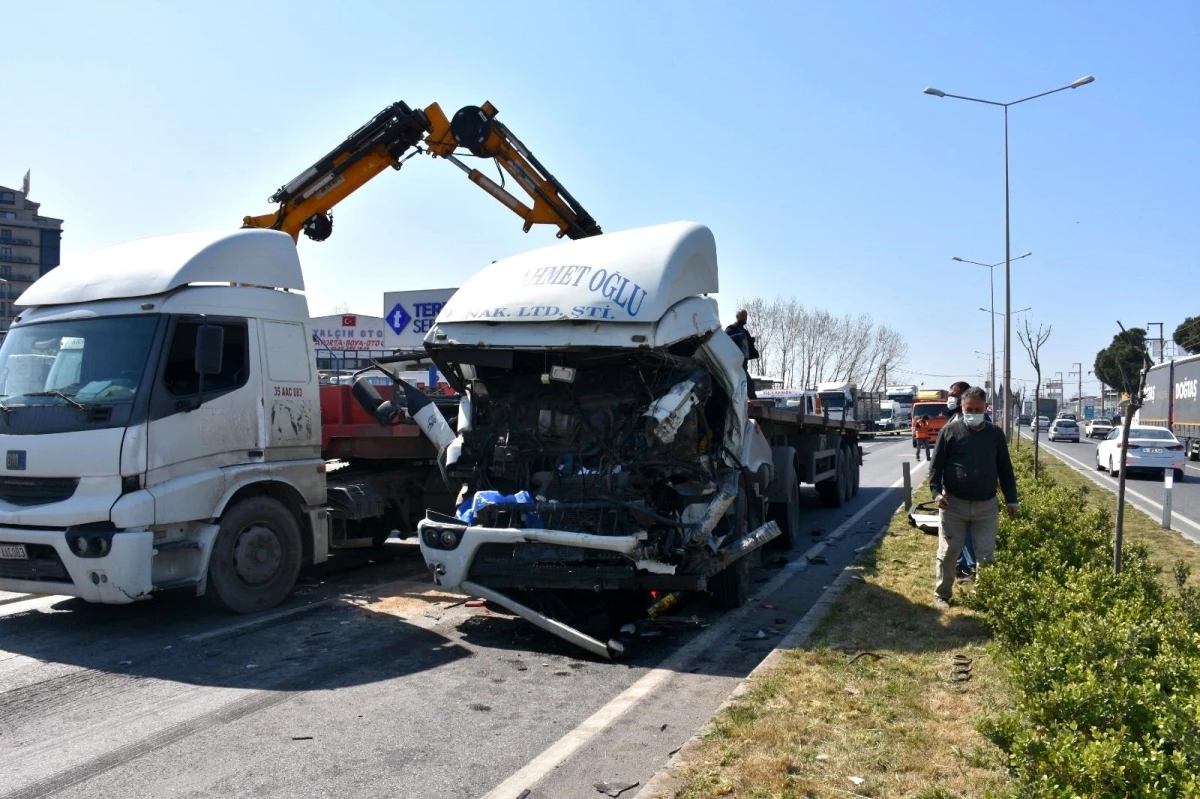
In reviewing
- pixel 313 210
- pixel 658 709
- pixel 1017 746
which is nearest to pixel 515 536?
pixel 658 709

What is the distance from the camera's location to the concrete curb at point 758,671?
165 inches

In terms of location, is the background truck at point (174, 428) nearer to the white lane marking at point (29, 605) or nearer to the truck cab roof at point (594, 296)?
the white lane marking at point (29, 605)

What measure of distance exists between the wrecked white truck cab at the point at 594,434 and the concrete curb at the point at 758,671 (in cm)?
74

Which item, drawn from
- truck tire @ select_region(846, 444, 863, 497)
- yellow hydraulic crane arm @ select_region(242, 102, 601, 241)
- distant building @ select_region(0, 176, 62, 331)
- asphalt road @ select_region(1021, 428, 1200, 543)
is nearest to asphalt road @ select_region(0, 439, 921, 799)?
yellow hydraulic crane arm @ select_region(242, 102, 601, 241)

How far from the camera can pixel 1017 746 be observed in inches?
151

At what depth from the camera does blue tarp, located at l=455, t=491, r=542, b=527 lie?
711 cm

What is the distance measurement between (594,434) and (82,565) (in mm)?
3921

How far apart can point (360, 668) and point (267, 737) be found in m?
1.37

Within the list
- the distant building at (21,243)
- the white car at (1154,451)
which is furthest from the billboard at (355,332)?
the distant building at (21,243)

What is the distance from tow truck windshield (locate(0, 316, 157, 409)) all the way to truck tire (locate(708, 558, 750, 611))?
194 inches

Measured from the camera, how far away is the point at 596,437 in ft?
25.3

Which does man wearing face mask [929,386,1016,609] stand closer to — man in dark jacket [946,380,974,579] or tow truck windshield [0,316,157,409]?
man in dark jacket [946,380,974,579]

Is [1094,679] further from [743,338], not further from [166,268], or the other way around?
[166,268]

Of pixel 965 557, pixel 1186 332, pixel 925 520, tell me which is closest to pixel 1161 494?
pixel 925 520
